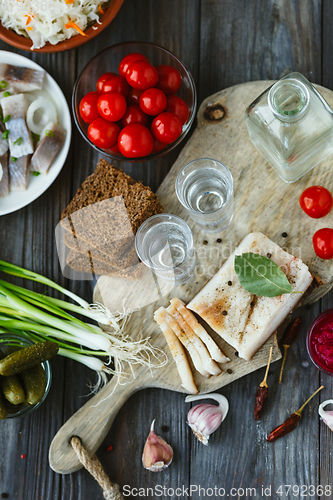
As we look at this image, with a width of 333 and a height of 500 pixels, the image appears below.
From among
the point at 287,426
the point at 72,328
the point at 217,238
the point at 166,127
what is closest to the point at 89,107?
the point at 166,127

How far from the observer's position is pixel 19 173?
2225mm

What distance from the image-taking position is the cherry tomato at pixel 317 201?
202cm

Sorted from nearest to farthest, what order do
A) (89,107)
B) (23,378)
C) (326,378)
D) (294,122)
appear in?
(294,122)
(23,378)
(89,107)
(326,378)

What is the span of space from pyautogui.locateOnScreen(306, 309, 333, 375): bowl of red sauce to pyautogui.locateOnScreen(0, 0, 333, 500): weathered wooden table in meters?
0.10

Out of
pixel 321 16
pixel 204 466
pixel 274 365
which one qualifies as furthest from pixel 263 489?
pixel 321 16

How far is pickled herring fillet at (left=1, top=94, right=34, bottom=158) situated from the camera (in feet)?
7.24

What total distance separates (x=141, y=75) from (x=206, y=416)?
1.74 metres

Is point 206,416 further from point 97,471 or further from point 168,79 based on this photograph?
point 168,79

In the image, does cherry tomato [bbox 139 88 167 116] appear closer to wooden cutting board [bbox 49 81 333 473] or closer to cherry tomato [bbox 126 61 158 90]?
cherry tomato [bbox 126 61 158 90]

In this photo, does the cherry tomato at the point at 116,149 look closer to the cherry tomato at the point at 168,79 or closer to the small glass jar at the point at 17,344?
the cherry tomato at the point at 168,79

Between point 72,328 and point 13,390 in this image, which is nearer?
point 13,390

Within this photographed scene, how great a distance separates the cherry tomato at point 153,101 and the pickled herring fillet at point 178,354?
1.00 meters

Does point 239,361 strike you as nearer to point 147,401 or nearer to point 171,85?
point 147,401

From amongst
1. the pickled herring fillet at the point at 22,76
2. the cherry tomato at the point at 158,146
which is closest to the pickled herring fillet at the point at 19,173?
the pickled herring fillet at the point at 22,76
